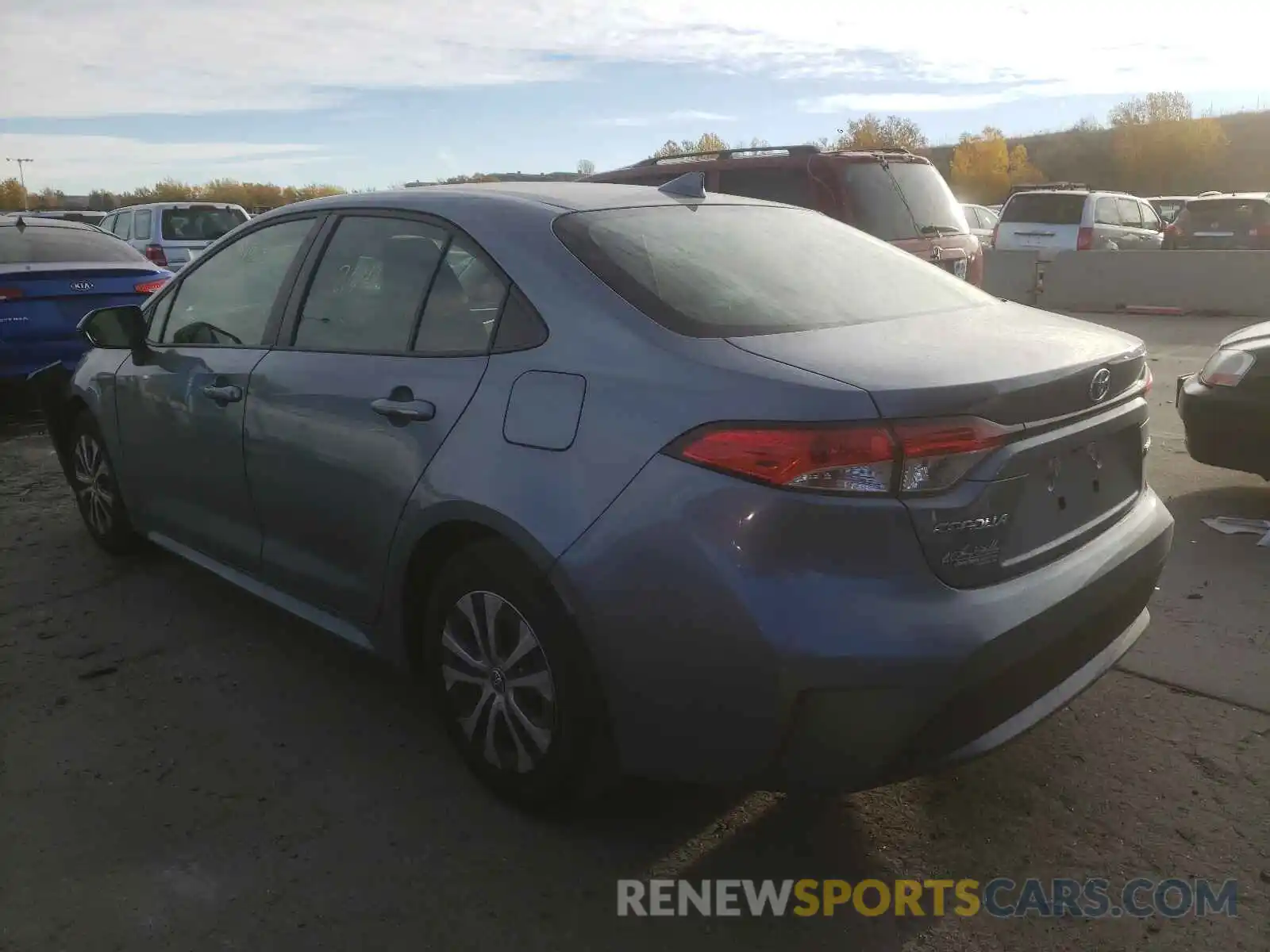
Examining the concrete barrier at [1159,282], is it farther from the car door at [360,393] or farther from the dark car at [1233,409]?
the car door at [360,393]

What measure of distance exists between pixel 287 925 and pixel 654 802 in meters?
0.98

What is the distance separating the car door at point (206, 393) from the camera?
12.0 ft

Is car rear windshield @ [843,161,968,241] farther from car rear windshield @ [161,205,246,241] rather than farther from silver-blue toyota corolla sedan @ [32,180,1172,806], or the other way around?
car rear windshield @ [161,205,246,241]

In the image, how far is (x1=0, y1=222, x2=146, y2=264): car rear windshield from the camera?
8219 mm

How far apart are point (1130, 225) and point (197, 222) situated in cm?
1508

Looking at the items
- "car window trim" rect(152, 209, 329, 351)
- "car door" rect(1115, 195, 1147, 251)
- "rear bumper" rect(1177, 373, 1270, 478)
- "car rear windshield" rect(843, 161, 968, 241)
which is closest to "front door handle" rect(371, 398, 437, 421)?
"car window trim" rect(152, 209, 329, 351)

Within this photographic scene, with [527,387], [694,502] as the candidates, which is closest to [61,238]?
[527,387]

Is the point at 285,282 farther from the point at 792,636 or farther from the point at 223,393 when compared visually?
the point at 792,636

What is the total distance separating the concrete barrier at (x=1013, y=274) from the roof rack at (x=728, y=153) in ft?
26.0

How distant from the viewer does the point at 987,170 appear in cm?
9762

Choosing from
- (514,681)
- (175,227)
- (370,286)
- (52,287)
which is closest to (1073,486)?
(514,681)

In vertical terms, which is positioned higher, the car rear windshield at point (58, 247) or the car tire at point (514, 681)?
the car rear windshield at point (58, 247)

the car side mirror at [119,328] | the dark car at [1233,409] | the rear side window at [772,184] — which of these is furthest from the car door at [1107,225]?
the car side mirror at [119,328]

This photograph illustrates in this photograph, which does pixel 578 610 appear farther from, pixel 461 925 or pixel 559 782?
pixel 461 925
